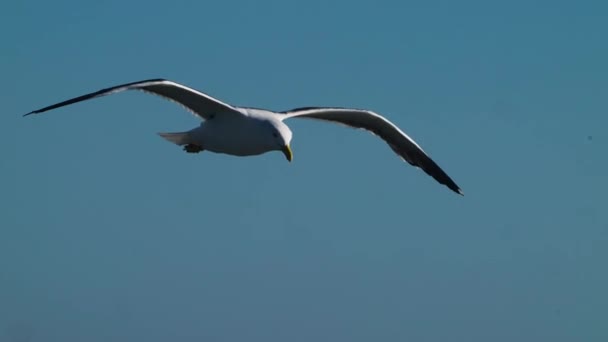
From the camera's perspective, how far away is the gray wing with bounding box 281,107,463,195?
52.8 ft

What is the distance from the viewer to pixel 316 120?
632 inches

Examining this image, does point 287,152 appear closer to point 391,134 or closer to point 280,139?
point 280,139

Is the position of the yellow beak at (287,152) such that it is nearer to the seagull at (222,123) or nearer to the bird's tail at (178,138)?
the seagull at (222,123)

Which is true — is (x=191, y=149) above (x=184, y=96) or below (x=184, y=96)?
below

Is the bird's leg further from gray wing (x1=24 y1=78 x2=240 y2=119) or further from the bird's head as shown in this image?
the bird's head

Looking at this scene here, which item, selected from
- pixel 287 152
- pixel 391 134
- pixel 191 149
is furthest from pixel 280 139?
pixel 391 134

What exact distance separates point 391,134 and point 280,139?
376cm

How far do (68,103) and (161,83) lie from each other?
1.24 metres

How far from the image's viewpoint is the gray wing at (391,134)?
16.1 metres

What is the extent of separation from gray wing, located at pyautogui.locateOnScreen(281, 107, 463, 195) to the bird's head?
1985 mm

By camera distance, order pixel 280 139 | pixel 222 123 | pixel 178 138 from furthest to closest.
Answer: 1. pixel 178 138
2. pixel 222 123
3. pixel 280 139

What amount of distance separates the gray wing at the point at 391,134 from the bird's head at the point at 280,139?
78.2 inches

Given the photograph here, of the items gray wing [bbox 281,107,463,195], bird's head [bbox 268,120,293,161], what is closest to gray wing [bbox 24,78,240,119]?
bird's head [bbox 268,120,293,161]

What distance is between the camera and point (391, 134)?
16875 millimetres
